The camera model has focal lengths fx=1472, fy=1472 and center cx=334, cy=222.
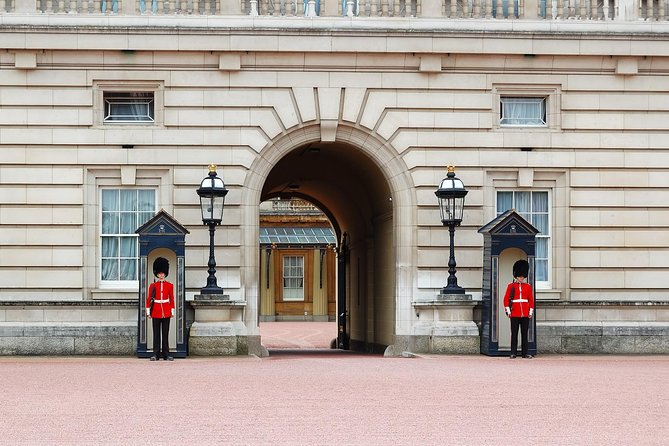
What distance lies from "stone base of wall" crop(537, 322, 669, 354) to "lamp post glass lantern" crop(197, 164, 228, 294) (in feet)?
16.5

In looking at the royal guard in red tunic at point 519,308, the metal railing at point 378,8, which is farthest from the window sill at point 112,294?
the royal guard in red tunic at point 519,308

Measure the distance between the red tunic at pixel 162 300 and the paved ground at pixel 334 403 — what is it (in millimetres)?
1106

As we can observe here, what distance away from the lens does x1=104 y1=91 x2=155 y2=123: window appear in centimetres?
2266

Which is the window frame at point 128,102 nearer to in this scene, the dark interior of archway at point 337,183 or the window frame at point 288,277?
the dark interior of archway at point 337,183

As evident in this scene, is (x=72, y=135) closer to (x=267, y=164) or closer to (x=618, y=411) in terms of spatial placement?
(x=267, y=164)

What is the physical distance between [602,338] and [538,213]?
2.21 m

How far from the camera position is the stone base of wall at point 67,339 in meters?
21.7

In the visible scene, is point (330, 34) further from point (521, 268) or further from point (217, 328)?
point (217, 328)

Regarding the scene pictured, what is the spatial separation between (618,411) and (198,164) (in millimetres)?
10372

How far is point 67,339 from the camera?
71.1 feet

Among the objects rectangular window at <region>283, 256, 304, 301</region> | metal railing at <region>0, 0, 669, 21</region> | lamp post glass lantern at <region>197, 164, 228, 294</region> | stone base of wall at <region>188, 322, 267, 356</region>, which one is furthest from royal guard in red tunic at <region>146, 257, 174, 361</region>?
rectangular window at <region>283, 256, 304, 301</region>

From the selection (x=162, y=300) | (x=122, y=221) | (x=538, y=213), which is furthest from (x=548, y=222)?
(x=122, y=221)

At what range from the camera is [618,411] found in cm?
1349

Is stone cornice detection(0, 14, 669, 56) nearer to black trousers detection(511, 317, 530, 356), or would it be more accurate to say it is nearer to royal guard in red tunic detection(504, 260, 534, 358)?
royal guard in red tunic detection(504, 260, 534, 358)
